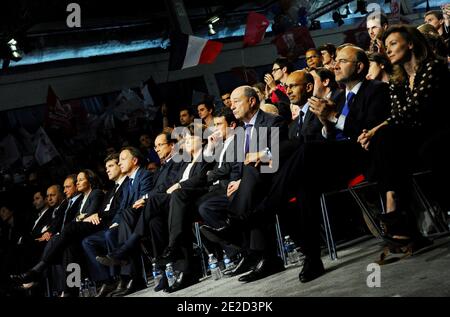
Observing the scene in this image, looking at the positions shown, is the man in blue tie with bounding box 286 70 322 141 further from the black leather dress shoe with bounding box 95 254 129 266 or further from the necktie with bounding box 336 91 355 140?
the black leather dress shoe with bounding box 95 254 129 266

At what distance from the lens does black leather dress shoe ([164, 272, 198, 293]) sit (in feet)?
14.0

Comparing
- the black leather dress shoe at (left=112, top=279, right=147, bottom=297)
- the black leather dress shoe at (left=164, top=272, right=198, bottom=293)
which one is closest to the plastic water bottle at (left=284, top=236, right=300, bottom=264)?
the black leather dress shoe at (left=164, top=272, right=198, bottom=293)

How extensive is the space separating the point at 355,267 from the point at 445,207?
582mm

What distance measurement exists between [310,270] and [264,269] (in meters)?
0.61

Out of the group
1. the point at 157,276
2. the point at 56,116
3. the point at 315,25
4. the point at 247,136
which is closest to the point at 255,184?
the point at 247,136

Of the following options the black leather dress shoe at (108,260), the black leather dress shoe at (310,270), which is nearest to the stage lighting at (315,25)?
the black leather dress shoe at (108,260)

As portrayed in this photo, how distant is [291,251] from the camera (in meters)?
4.31

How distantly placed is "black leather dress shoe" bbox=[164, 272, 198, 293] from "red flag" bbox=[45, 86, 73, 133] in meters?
5.04

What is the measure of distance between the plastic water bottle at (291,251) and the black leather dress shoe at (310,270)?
0.95m

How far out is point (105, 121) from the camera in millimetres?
9602

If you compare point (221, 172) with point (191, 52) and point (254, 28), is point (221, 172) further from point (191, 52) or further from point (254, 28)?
point (254, 28)

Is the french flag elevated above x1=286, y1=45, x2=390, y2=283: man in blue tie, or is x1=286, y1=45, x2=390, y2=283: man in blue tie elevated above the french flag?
the french flag
